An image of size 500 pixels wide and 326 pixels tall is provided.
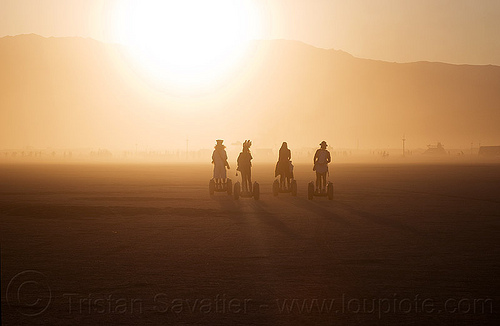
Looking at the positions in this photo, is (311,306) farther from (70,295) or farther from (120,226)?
(120,226)

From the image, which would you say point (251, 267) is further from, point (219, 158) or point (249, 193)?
point (219, 158)

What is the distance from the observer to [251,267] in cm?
993

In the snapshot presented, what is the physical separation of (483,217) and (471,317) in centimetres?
1098

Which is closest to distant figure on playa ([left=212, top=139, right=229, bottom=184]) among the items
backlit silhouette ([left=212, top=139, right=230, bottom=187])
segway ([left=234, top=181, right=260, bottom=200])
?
backlit silhouette ([left=212, top=139, right=230, bottom=187])

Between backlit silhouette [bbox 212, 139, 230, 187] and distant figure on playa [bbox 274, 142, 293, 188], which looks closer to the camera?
distant figure on playa [bbox 274, 142, 293, 188]

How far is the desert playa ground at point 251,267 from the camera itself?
726 centimetres

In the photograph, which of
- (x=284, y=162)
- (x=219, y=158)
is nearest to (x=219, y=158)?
(x=219, y=158)

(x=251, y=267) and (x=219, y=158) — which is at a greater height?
(x=219, y=158)

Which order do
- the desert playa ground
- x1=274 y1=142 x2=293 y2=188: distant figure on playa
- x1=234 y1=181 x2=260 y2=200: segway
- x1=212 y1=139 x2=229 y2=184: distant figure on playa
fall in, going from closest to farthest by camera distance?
the desert playa ground < x1=274 y1=142 x2=293 y2=188: distant figure on playa < x1=234 y1=181 x2=260 y2=200: segway < x1=212 y1=139 x2=229 y2=184: distant figure on playa

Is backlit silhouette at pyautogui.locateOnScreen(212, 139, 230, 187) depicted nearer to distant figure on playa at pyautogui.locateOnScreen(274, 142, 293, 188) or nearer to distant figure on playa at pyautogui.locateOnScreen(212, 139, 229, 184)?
distant figure on playa at pyautogui.locateOnScreen(212, 139, 229, 184)

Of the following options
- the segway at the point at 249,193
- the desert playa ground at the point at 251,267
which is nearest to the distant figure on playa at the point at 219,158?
the segway at the point at 249,193

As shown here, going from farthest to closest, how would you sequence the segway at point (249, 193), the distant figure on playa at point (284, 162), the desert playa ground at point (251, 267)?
the segway at point (249, 193)
the distant figure on playa at point (284, 162)
the desert playa ground at point (251, 267)

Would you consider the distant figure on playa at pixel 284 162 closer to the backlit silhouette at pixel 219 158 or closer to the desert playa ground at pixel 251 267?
the backlit silhouette at pixel 219 158

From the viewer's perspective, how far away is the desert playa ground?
7.26m
